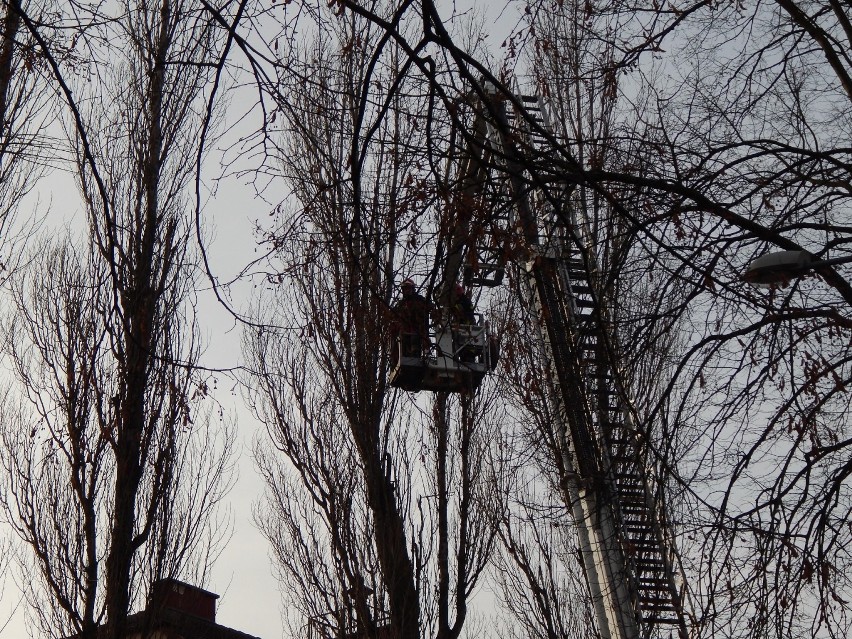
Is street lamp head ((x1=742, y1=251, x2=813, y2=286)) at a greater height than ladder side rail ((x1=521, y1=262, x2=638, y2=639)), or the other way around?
street lamp head ((x1=742, y1=251, x2=813, y2=286))

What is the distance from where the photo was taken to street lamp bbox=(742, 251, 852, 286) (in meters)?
4.21

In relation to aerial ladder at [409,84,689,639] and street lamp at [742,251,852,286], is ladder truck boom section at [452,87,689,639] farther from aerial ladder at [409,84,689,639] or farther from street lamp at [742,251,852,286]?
street lamp at [742,251,852,286]

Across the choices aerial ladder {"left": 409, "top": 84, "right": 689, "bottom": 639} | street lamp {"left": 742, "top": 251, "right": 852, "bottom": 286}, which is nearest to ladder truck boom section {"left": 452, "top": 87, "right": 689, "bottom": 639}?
aerial ladder {"left": 409, "top": 84, "right": 689, "bottom": 639}

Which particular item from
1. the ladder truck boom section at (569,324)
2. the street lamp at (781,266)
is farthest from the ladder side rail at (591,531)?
the street lamp at (781,266)

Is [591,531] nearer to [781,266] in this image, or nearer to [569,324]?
[569,324]

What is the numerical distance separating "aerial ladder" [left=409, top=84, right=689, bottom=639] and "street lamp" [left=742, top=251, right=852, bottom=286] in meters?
0.69

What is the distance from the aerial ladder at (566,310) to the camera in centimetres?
394

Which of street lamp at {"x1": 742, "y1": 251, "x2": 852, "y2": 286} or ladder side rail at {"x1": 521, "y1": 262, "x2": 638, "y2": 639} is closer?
street lamp at {"x1": 742, "y1": 251, "x2": 852, "y2": 286}

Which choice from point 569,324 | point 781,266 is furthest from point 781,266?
point 569,324

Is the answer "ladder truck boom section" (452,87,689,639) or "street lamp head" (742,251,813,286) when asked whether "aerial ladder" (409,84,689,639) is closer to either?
"ladder truck boom section" (452,87,689,639)

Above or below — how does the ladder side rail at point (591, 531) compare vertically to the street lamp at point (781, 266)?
below

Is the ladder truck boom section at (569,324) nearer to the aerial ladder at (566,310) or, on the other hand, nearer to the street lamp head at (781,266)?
the aerial ladder at (566,310)

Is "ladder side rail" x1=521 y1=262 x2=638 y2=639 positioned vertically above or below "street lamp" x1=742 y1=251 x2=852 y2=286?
below

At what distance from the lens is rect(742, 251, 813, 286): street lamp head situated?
4207 millimetres
